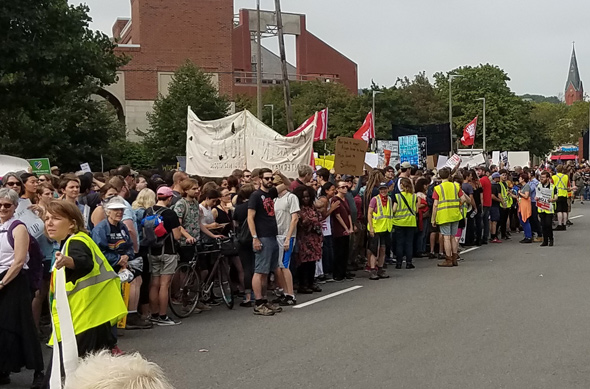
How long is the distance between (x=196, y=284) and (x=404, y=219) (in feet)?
18.9

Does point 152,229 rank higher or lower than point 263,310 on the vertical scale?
higher

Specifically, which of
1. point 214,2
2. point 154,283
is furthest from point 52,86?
point 214,2

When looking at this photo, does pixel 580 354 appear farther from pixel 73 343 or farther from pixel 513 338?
pixel 73 343

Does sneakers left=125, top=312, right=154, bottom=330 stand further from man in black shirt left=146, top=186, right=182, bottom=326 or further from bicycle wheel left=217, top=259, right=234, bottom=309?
bicycle wheel left=217, top=259, right=234, bottom=309

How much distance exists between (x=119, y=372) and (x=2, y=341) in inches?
201

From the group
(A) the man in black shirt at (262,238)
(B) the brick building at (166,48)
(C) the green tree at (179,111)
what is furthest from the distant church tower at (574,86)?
(A) the man in black shirt at (262,238)

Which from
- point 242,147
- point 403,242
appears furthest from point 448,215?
point 242,147

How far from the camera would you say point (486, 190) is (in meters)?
21.3

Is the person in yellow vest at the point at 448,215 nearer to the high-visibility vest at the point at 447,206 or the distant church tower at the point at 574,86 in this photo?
the high-visibility vest at the point at 447,206

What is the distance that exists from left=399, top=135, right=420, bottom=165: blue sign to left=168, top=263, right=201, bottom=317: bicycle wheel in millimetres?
18621

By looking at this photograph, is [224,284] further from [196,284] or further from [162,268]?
[162,268]

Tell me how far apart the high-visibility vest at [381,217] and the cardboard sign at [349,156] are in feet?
5.11

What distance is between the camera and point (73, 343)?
15.3 feet

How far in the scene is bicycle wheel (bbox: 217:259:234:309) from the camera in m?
11.5
